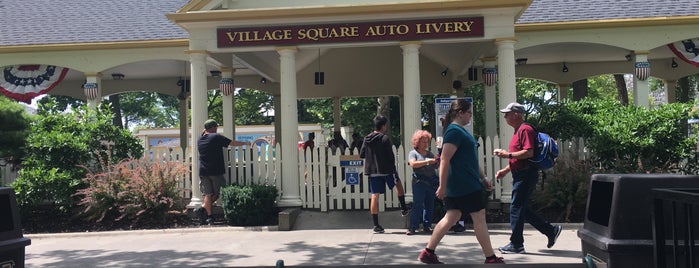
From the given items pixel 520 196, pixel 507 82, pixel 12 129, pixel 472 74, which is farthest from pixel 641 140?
pixel 12 129

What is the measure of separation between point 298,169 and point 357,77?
6.88 meters

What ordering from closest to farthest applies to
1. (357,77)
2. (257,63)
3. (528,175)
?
(528,175), (257,63), (357,77)

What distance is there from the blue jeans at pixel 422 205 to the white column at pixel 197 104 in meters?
3.99

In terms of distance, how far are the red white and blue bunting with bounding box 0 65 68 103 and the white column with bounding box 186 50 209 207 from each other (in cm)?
460

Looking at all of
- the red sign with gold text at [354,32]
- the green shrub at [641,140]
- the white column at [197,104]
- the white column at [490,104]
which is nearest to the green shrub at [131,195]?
the white column at [197,104]

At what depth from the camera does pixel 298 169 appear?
997 centimetres

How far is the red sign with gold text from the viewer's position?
959 cm

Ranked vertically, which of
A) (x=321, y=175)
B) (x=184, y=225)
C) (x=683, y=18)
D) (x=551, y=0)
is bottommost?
(x=184, y=225)

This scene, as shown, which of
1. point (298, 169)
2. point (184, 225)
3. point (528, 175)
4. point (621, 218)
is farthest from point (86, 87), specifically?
point (621, 218)

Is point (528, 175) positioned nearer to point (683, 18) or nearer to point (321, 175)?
point (321, 175)

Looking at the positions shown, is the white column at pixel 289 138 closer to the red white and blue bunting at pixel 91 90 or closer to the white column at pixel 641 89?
the red white and blue bunting at pixel 91 90

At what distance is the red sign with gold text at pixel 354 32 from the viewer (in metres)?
9.59

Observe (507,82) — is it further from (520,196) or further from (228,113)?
(228,113)

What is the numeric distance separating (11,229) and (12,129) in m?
7.37
